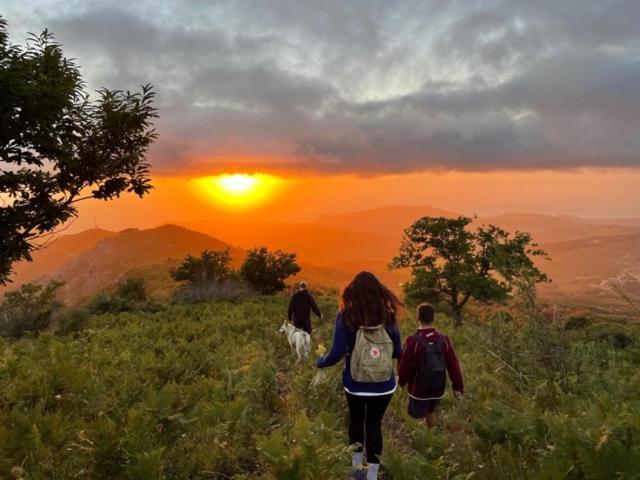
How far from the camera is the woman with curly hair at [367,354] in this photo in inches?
197

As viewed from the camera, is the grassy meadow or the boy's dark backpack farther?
the boy's dark backpack

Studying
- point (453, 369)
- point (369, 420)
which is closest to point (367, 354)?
point (369, 420)

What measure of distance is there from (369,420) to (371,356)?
84 cm

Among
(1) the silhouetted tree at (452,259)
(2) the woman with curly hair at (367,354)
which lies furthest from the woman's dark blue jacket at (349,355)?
(1) the silhouetted tree at (452,259)

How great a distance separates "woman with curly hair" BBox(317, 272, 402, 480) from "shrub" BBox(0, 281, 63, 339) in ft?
75.1

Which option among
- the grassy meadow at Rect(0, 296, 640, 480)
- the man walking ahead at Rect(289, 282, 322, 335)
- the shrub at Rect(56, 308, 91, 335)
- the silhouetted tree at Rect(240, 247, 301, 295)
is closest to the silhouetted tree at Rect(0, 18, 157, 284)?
the grassy meadow at Rect(0, 296, 640, 480)

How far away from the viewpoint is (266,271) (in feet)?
152

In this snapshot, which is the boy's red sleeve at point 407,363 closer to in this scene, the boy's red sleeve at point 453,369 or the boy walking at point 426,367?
the boy walking at point 426,367

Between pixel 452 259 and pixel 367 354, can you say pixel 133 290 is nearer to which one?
pixel 452 259

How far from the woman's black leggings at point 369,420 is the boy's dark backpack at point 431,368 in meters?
1.45

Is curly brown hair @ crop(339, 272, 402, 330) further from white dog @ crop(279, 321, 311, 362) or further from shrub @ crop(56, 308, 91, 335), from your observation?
shrub @ crop(56, 308, 91, 335)

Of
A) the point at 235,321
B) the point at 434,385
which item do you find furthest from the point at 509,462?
the point at 235,321

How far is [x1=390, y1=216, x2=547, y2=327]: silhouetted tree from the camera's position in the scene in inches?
1147

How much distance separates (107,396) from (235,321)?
14.4m
